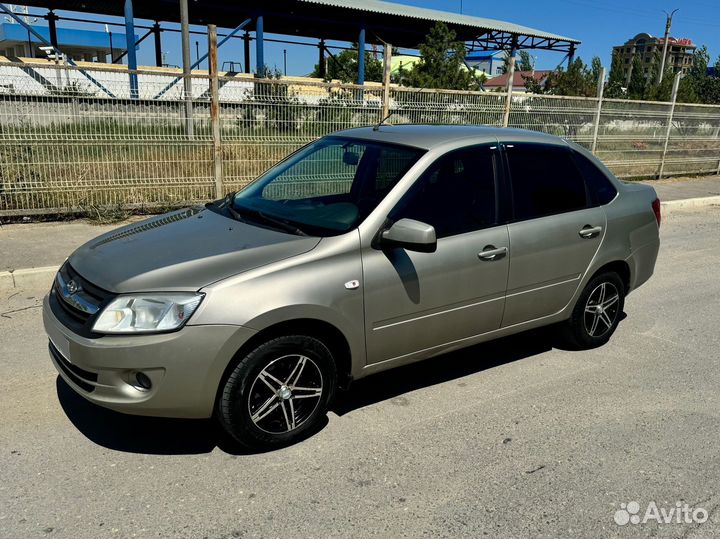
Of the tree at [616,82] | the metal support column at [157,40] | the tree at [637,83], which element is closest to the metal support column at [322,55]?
the metal support column at [157,40]

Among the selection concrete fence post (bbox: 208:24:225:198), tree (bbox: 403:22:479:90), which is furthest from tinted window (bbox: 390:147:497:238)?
tree (bbox: 403:22:479:90)

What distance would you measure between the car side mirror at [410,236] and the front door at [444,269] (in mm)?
93

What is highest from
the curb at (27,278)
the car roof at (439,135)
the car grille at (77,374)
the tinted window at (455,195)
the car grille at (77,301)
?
the car roof at (439,135)

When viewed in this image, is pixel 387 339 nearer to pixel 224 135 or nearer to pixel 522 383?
pixel 522 383

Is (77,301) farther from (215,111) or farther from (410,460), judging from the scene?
(215,111)

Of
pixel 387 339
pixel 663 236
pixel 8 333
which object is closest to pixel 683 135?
pixel 663 236

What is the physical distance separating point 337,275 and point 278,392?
28.3 inches

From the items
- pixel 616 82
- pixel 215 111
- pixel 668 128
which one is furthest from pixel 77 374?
pixel 616 82

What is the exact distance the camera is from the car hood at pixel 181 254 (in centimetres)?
304

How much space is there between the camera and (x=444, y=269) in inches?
145

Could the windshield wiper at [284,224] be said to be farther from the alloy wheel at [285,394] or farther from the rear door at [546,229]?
the rear door at [546,229]

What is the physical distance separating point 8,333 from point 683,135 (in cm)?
1614

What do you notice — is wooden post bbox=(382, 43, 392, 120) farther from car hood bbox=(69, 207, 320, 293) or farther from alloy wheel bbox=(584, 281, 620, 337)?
car hood bbox=(69, 207, 320, 293)

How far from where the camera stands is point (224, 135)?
9.11 metres
